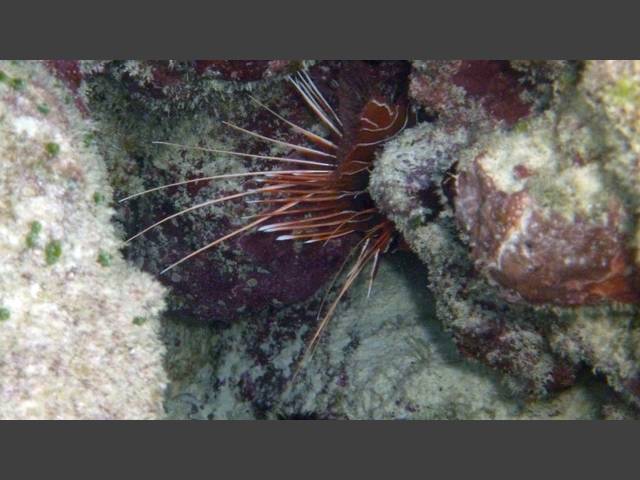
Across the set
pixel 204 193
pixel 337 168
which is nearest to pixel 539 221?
pixel 337 168

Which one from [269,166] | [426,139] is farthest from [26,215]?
[426,139]

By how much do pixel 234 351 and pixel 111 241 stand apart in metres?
2.63

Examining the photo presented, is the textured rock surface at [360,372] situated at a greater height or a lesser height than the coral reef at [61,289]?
lesser

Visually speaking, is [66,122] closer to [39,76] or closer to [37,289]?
[39,76]

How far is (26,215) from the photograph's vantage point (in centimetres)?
222

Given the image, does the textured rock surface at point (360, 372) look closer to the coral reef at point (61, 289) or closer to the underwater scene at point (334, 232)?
the underwater scene at point (334, 232)

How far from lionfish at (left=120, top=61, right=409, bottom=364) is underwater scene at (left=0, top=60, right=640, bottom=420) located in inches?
0.7

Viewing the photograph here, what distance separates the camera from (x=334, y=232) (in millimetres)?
3438

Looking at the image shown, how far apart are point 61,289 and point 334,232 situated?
1.74m

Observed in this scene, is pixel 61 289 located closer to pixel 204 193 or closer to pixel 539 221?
pixel 204 193

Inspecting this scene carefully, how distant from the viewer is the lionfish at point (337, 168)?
2889 mm

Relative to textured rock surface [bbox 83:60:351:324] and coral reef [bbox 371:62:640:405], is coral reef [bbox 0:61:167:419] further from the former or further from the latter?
coral reef [bbox 371:62:640:405]

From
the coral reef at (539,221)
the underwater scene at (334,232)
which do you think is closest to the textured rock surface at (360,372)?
the underwater scene at (334,232)

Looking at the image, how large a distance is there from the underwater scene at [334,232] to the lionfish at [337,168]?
0.7 inches
